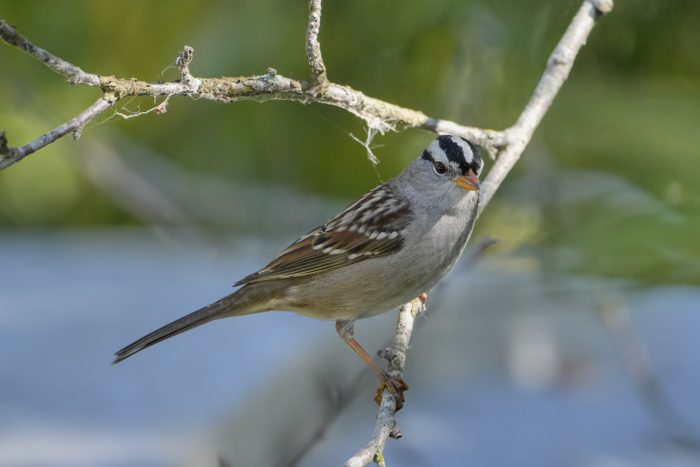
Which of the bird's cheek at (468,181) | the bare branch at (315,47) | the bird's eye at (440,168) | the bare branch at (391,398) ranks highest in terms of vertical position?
the bird's eye at (440,168)

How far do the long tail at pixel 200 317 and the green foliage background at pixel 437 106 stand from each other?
0.53m

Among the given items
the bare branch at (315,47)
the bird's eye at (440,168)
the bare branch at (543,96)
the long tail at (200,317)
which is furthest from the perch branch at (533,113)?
the bare branch at (315,47)

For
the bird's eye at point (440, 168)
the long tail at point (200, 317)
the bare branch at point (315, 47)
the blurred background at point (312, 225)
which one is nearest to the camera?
the bare branch at point (315, 47)

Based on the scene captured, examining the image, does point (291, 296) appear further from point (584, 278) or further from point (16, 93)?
point (16, 93)

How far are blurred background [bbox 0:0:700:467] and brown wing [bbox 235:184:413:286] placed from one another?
0.23 meters

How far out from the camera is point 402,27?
10.7 feet

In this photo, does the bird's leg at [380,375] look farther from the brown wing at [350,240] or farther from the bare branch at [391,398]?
the brown wing at [350,240]

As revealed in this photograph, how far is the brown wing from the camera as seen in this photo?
2.48 m

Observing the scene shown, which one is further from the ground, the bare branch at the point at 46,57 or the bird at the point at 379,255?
the bird at the point at 379,255

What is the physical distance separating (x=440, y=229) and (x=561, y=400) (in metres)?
1.19

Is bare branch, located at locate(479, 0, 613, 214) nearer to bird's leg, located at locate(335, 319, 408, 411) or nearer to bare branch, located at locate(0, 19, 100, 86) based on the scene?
bird's leg, located at locate(335, 319, 408, 411)

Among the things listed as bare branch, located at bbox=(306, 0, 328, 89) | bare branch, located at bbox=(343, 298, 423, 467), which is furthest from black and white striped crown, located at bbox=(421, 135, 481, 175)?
bare branch, located at bbox=(306, 0, 328, 89)

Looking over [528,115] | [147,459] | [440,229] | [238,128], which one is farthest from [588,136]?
[238,128]

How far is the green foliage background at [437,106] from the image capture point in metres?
2.02
